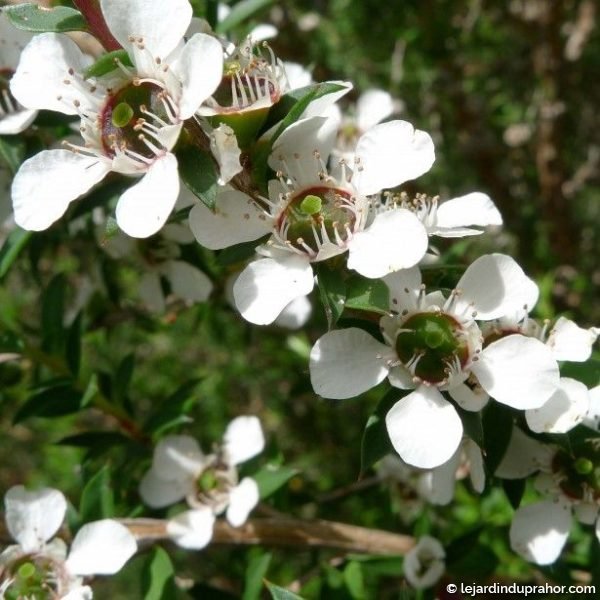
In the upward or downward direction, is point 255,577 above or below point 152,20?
below

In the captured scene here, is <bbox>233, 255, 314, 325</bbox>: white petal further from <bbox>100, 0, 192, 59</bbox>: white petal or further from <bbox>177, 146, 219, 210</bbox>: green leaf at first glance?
<bbox>100, 0, 192, 59</bbox>: white petal

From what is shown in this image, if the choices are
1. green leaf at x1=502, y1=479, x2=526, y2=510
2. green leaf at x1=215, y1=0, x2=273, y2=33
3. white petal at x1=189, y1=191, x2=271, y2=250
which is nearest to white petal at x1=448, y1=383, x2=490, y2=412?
green leaf at x1=502, y1=479, x2=526, y2=510

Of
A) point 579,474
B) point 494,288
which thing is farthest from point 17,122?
point 579,474

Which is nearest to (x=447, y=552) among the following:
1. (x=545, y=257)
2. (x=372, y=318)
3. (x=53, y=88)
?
(x=372, y=318)

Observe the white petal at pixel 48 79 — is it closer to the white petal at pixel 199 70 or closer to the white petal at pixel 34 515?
the white petal at pixel 199 70

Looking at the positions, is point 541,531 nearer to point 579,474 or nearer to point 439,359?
point 579,474

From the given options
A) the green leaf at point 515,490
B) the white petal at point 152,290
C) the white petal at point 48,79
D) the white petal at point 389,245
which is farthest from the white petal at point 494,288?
the white petal at point 152,290

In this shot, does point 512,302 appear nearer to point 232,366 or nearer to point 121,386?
point 121,386
